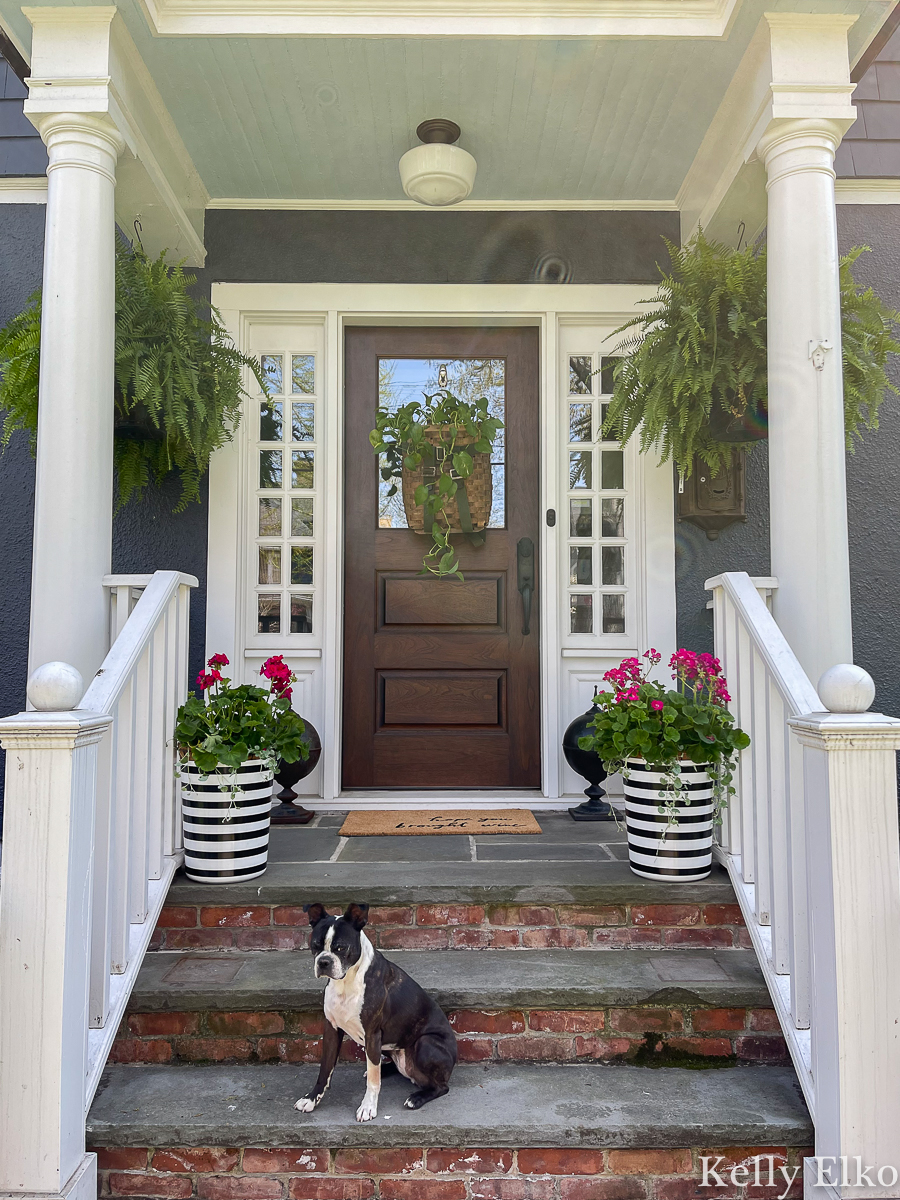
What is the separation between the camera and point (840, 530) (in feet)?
8.16

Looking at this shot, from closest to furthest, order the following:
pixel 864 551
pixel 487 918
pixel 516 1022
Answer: pixel 516 1022 < pixel 487 918 < pixel 864 551

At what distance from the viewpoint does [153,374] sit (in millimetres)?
2824

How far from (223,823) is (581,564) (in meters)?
1.82

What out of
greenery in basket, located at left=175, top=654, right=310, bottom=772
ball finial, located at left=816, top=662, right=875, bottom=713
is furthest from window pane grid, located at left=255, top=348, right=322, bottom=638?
ball finial, located at left=816, top=662, right=875, bottom=713

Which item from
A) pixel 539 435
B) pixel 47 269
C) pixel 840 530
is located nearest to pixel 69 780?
pixel 47 269

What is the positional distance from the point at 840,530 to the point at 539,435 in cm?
145

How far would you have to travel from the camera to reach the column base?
162 centimetres

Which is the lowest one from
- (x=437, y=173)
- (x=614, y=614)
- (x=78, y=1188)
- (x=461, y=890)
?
(x=78, y=1188)

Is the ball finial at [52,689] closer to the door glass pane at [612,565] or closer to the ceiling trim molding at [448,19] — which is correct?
the ceiling trim molding at [448,19]

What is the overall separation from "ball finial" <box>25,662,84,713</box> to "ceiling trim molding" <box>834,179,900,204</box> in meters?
3.47

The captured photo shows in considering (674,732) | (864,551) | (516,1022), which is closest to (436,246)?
(864,551)

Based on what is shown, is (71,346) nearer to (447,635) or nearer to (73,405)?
(73,405)

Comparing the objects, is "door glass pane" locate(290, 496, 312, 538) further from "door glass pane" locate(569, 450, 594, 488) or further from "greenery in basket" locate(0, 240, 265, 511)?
"door glass pane" locate(569, 450, 594, 488)

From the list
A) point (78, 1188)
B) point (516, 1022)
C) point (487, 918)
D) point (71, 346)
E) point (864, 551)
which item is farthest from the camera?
point (864, 551)
